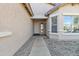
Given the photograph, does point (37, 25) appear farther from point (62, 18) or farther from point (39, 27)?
point (62, 18)

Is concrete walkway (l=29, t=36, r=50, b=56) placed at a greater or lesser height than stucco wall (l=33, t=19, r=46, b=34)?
lesser

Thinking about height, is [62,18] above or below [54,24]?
above

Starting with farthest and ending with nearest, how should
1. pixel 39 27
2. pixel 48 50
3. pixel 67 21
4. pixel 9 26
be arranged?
1. pixel 39 27
2. pixel 67 21
3. pixel 48 50
4. pixel 9 26

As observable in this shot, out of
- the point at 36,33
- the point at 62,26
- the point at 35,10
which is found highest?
the point at 35,10

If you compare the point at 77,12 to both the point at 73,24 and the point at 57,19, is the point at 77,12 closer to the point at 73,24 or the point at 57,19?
the point at 73,24

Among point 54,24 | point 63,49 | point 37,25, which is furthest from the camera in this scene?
point 37,25

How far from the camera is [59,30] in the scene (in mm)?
12445

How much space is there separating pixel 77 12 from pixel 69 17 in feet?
2.89

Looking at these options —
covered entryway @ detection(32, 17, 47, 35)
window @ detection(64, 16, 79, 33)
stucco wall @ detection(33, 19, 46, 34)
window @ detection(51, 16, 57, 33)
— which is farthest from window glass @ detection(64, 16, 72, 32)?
stucco wall @ detection(33, 19, 46, 34)

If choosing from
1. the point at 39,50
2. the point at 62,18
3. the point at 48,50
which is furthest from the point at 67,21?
the point at 39,50

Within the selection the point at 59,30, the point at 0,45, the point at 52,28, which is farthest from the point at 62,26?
the point at 0,45

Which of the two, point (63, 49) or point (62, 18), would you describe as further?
point (62, 18)

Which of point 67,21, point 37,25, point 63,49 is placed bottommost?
point 63,49

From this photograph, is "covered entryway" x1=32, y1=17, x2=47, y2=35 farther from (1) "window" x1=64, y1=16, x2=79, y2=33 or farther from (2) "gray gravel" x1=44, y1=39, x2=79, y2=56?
(2) "gray gravel" x1=44, y1=39, x2=79, y2=56
